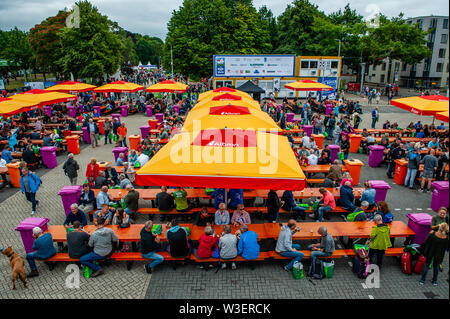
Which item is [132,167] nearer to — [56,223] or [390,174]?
[56,223]

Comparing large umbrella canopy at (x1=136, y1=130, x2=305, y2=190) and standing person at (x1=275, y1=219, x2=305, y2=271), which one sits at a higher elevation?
large umbrella canopy at (x1=136, y1=130, x2=305, y2=190)

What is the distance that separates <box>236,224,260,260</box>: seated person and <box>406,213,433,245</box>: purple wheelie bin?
3974 mm

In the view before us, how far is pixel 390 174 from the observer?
12469mm

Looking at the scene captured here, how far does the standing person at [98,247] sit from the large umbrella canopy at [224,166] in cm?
155

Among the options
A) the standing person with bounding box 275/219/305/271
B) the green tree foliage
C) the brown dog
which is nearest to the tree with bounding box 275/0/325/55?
the green tree foliage

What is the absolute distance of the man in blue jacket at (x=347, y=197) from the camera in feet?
28.8

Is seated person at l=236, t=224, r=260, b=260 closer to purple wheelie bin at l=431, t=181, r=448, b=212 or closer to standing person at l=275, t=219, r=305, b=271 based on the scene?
standing person at l=275, t=219, r=305, b=271

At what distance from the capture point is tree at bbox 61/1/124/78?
115 ft

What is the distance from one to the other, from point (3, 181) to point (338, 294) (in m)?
13.4

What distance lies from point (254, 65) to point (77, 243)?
1159 inches

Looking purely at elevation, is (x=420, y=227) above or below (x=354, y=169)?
below

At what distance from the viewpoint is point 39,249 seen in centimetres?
653

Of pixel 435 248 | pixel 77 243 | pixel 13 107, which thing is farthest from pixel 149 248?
pixel 13 107

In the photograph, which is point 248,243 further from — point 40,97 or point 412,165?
point 40,97
